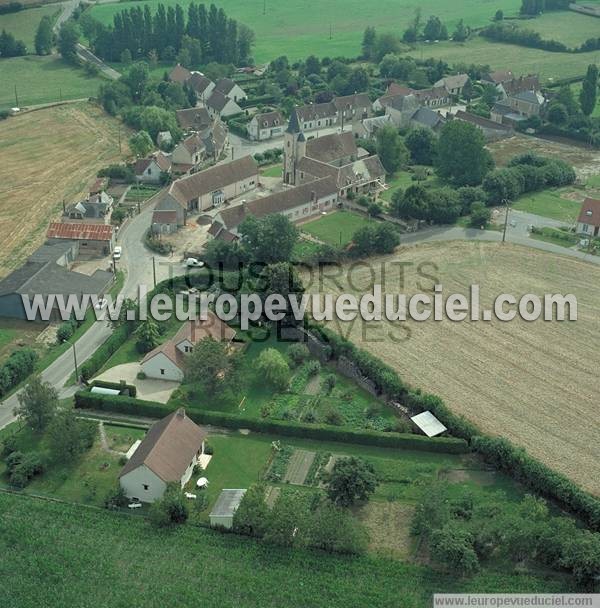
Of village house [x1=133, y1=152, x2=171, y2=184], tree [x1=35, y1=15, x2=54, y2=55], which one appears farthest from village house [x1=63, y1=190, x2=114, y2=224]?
tree [x1=35, y1=15, x2=54, y2=55]

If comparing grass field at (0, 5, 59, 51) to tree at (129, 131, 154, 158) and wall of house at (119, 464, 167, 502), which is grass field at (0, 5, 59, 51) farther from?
wall of house at (119, 464, 167, 502)

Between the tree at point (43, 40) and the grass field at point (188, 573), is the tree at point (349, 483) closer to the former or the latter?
the grass field at point (188, 573)

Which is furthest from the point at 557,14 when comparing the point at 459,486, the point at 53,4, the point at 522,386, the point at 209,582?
the point at 209,582

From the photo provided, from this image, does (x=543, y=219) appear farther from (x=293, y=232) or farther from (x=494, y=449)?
(x=494, y=449)

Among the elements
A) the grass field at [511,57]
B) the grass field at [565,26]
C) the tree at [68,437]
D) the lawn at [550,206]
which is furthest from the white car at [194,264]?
the grass field at [565,26]

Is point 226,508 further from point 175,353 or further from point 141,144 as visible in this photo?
point 141,144

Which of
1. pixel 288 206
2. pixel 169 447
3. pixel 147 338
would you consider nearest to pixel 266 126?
pixel 288 206
